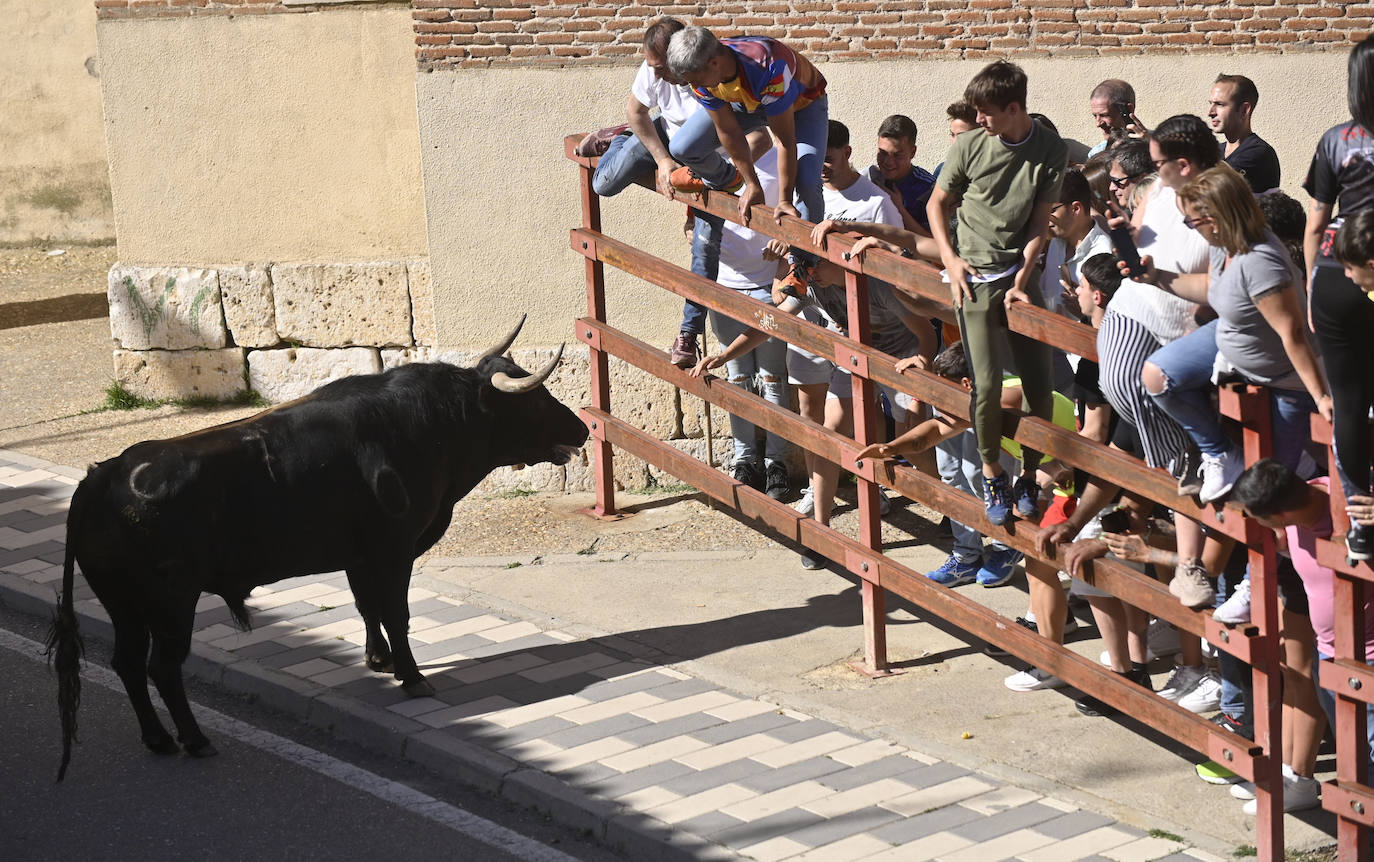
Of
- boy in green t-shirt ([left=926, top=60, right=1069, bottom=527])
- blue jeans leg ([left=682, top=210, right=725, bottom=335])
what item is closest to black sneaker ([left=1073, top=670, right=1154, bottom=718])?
boy in green t-shirt ([left=926, top=60, right=1069, bottom=527])

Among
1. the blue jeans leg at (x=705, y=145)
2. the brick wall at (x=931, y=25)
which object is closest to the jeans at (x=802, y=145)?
the blue jeans leg at (x=705, y=145)

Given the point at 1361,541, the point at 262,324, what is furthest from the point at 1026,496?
the point at 262,324

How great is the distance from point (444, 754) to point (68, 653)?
4.83 feet

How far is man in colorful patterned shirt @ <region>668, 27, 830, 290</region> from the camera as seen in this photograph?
659 cm

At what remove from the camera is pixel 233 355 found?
36.2 feet

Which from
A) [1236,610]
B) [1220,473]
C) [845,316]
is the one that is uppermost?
[845,316]

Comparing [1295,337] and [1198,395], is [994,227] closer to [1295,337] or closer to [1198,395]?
[1198,395]

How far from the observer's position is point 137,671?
634cm

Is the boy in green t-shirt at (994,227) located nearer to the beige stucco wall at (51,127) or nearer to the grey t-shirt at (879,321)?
the grey t-shirt at (879,321)

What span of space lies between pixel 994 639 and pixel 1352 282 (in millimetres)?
2208

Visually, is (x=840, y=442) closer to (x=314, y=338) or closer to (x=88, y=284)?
(x=314, y=338)

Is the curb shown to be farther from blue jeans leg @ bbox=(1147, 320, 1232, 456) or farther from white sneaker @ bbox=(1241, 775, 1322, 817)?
blue jeans leg @ bbox=(1147, 320, 1232, 456)

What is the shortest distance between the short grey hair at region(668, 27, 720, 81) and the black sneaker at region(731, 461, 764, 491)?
2.97 metres

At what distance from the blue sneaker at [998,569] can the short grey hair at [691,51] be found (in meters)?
2.78
